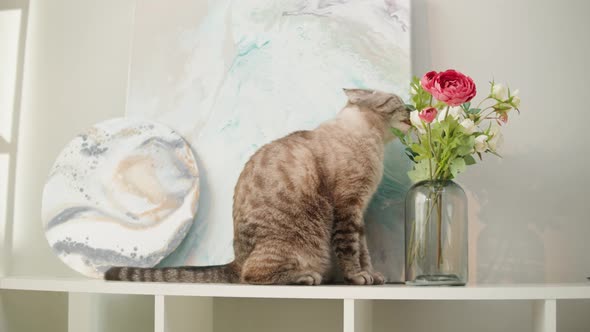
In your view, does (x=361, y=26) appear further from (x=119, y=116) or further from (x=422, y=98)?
(x=119, y=116)

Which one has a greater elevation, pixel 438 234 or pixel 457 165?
pixel 457 165

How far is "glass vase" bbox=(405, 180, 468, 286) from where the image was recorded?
1473 mm

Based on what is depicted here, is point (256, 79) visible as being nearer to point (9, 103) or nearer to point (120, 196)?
point (120, 196)

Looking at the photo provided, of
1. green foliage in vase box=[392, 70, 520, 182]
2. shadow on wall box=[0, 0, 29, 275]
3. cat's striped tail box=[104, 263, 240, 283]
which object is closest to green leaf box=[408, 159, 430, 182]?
green foliage in vase box=[392, 70, 520, 182]

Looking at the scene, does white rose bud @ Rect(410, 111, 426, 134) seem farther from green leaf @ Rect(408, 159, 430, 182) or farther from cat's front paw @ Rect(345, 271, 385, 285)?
cat's front paw @ Rect(345, 271, 385, 285)

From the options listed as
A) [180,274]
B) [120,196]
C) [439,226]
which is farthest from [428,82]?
[120,196]

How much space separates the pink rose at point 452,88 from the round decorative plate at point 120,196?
699 millimetres

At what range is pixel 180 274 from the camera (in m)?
1.61

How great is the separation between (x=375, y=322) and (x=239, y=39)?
85cm

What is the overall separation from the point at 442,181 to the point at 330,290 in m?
0.36

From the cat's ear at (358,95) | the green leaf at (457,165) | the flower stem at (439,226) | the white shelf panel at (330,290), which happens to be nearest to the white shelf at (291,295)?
the white shelf panel at (330,290)

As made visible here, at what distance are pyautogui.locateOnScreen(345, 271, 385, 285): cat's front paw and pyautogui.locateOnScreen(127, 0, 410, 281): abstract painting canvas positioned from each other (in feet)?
0.37

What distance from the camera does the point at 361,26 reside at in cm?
176

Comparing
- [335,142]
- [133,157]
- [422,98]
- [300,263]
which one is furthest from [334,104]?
[133,157]
